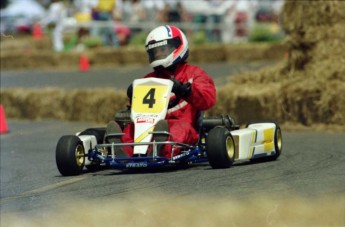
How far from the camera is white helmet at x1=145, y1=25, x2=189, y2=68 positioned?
30.2ft

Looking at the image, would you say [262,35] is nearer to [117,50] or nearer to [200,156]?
[117,50]

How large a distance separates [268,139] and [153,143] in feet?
5.01

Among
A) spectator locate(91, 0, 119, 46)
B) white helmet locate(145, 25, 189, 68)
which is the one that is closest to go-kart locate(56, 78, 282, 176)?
white helmet locate(145, 25, 189, 68)

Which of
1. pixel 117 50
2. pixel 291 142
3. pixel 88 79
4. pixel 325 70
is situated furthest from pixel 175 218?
pixel 117 50

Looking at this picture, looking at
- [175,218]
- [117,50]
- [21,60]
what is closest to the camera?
[175,218]

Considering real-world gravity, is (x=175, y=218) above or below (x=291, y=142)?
above

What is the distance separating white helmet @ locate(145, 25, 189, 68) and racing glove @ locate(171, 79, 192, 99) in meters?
0.42

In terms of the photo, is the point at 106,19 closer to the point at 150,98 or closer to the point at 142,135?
the point at 150,98

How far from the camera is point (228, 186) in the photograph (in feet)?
23.9

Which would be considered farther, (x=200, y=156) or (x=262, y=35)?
(x=262, y=35)

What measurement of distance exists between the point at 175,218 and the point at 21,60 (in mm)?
21479

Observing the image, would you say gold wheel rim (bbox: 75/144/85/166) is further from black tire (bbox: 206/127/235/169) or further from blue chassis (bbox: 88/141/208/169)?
black tire (bbox: 206/127/235/169)

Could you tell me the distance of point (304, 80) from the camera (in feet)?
40.4

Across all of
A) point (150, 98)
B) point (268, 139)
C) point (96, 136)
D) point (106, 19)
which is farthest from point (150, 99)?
point (106, 19)
